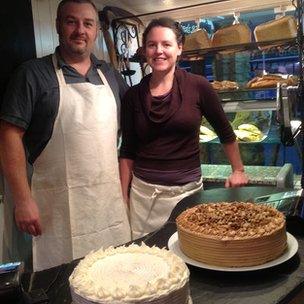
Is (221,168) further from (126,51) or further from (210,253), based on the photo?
(210,253)

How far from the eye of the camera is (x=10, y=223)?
2.29m

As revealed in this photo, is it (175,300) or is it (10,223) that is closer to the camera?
(175,300)

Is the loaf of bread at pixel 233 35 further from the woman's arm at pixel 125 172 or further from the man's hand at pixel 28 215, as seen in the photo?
the man's hand at pixel 28 215

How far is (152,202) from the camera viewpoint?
210 cm

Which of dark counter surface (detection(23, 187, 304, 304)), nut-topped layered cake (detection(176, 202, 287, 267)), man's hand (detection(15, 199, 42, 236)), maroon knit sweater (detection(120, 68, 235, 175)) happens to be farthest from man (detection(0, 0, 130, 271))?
nut-topped layered cake (detection(176, 202, 287, 267))

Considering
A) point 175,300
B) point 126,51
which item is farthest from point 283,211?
point 126,51

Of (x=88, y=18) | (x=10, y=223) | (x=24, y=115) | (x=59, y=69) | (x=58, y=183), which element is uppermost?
(x=88, y=18)

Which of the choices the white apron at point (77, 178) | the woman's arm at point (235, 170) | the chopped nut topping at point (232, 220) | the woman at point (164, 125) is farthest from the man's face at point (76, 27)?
the chopped nut topping at point (232, 220)

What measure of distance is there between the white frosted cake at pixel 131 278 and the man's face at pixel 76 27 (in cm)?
130

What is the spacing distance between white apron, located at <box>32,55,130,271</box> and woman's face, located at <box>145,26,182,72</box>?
12.8 inches

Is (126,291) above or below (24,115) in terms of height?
below

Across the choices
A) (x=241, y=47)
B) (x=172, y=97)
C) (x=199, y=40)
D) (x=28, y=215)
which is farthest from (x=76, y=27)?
(x=241, y=47)

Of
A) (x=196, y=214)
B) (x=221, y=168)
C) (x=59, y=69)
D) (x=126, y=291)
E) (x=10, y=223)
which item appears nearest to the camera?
(x=126, y=291)

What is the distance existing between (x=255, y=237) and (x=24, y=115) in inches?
50.6
